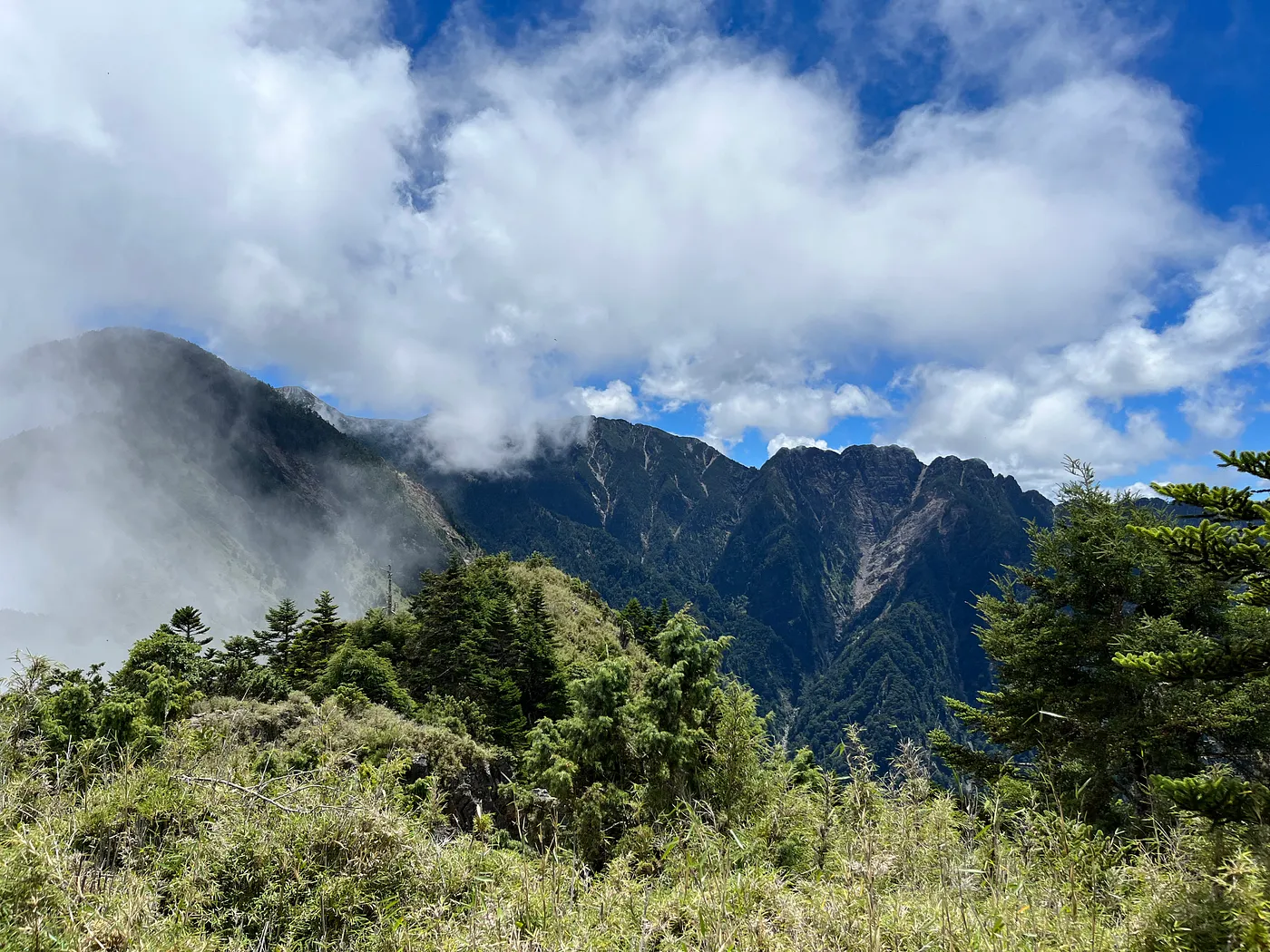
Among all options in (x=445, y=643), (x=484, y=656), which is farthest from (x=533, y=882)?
(x=445, y=643)

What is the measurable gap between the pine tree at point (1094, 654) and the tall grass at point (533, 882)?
8494 millimetres

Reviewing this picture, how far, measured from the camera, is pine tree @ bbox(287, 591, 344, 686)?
34.6m

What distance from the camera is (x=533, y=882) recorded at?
428cm

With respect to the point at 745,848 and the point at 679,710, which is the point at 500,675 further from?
the point at 745,848

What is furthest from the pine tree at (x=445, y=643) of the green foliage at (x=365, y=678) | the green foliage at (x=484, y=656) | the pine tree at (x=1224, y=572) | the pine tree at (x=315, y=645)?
the pine tree at (x=1224, y=572)

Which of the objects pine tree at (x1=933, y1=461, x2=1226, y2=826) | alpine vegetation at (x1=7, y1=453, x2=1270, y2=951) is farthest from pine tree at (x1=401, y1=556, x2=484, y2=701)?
pine tree at (x1=933, y1=461, x2=1226, y2=826)

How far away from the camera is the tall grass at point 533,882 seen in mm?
3350

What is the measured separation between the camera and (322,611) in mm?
40625

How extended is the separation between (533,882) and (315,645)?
39748 mm

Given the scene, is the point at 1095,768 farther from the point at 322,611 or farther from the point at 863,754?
the point at 322,611

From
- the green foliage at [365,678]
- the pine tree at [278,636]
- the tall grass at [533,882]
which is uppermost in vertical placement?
the pine tree at [278,636]

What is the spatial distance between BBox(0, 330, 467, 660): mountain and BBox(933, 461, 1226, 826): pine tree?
126 meters

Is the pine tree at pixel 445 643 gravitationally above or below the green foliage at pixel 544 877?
above

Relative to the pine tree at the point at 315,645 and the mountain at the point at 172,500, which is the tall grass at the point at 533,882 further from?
Answer: the mountain at the point at 172,500
